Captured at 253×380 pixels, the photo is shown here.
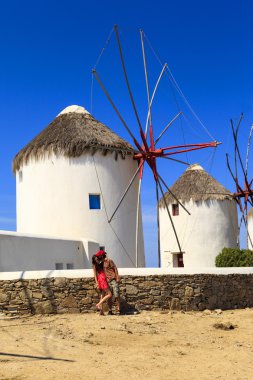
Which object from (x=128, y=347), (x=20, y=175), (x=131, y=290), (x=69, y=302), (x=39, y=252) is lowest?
(x=128, y=347)

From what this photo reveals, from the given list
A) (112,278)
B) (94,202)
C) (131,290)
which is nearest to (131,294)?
(131,290)

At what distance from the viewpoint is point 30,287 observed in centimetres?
1088

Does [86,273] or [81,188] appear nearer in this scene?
[86,273]

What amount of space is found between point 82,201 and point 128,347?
31.6ft

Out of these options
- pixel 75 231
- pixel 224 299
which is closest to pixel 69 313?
pixel 224 299

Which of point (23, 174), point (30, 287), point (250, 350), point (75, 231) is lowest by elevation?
point (250, 350)

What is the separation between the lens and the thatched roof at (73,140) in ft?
58.1

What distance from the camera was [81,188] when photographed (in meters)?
17.7

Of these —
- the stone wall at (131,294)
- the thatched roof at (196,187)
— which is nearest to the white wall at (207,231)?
the thatched roof at (196,187)

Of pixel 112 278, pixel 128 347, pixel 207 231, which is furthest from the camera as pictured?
pixel 207 231

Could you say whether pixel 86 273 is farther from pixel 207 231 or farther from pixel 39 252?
pixel 207 231

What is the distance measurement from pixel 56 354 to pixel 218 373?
7.76ft

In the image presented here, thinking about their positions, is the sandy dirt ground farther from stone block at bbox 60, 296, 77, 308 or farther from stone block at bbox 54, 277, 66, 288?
stone block at bbox 54, 277, 66, 288

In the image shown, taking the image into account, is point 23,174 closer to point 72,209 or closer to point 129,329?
point 72,209
